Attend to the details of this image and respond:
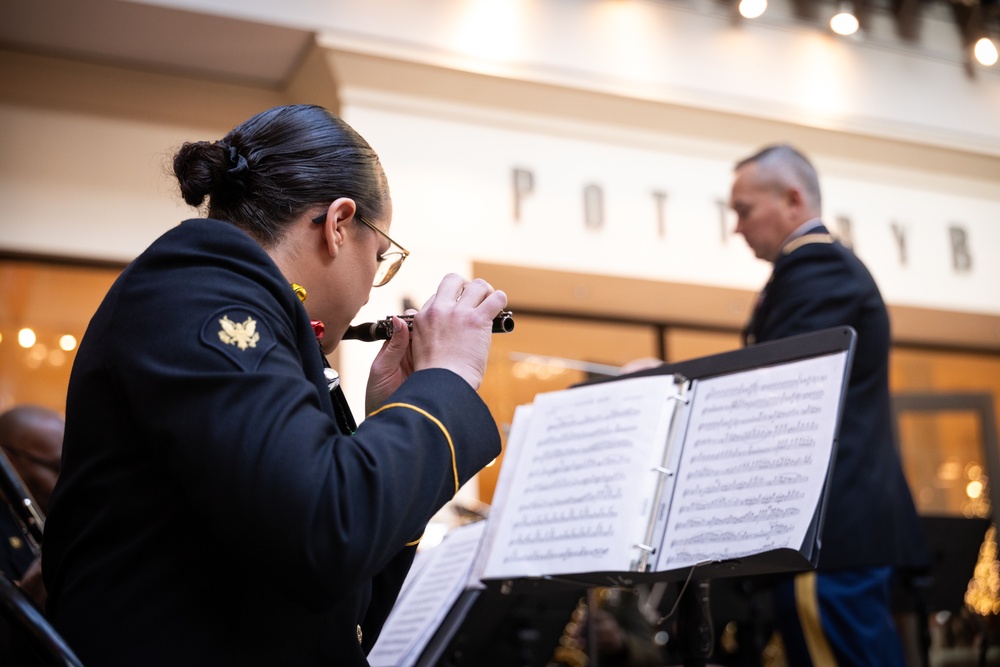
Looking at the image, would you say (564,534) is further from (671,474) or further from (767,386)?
(767,386)

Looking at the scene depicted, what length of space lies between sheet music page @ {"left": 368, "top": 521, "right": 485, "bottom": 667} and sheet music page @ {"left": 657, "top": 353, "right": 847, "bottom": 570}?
54 centimetres

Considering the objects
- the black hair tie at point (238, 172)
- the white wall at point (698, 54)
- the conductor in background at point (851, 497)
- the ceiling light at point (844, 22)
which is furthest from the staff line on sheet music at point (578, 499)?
the ceiling light at point (844, 22)

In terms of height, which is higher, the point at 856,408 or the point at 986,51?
the point at 986,51

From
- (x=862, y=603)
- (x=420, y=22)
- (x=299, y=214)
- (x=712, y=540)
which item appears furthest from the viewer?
(x=420, y=22)

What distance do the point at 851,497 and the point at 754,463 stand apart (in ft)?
3.15

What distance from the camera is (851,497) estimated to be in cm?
235

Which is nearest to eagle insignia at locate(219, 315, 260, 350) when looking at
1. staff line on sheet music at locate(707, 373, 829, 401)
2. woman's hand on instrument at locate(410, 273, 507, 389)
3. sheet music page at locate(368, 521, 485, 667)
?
woman's hand on instrument at locate(410, 273, 507, 389)

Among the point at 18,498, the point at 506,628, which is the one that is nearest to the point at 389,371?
the point at 18,498

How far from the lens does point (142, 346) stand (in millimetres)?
998

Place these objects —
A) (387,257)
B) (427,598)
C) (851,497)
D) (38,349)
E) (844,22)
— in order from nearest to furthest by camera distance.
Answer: (387,257) < (427,598) < (851,497) < (38,349) < (844,22)

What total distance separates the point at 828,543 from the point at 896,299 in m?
3.41

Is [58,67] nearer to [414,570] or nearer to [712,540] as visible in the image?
[414,570]

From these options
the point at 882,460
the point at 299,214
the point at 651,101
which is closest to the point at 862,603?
the point at 882,460

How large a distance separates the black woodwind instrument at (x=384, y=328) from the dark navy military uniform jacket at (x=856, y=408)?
50.1 inches
